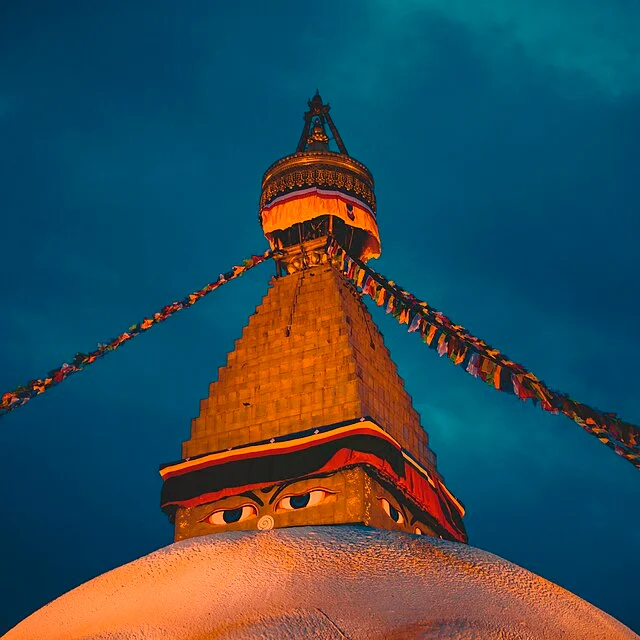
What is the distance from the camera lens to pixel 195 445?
14094 mm

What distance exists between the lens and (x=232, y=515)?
13.1m

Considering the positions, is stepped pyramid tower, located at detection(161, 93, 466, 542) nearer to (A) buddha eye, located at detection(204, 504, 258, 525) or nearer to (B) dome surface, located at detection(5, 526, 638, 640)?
(A) buddha eye, located at detection(204, 504, 258, 525)

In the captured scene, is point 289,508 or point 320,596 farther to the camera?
point 289,508

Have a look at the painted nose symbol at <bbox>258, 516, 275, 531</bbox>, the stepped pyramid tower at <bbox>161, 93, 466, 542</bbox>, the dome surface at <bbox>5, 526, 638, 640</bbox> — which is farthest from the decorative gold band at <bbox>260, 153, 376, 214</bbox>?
the dome surface at <bbox>5, 526, 638, 640</bbox>

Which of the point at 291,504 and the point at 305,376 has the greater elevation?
the point at 305,376

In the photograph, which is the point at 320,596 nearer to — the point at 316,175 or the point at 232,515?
the point at 232,515

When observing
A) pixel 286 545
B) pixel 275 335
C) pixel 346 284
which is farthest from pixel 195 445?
pixel 286 545

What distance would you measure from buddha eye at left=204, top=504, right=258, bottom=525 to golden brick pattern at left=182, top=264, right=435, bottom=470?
1083mm

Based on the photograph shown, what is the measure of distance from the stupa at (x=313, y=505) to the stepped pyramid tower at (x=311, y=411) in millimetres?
24

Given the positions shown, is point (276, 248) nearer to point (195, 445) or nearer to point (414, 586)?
point (195, 445)

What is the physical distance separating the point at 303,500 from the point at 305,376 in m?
2.11

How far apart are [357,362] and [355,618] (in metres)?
9.07

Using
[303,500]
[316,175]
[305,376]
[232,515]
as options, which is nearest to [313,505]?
[303,500]

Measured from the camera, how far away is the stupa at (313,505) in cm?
543
